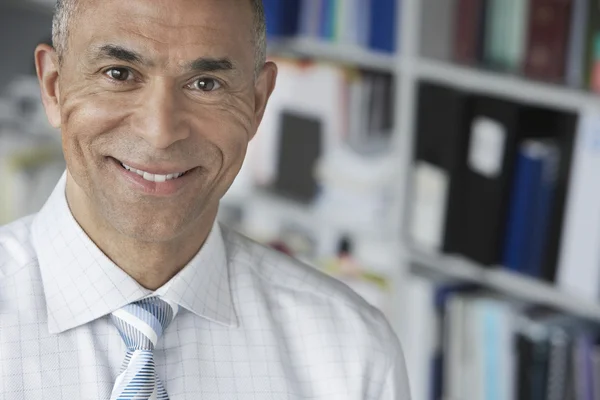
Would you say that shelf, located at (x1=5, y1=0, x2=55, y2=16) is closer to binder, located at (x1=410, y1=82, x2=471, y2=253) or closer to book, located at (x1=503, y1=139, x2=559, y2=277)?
binder, located at (x1=410, y1=82, x2=471, y2=253)

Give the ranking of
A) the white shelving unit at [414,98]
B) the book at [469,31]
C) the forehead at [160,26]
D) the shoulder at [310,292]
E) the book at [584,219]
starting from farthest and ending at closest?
1. the book at [469,31]
2. the white shelving unit at [414,98]
3. the book at [584,219]
4. the shoulder at [310,292]
5. the forehead at [160,26]

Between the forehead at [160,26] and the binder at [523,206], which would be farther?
the binder at [523,206]

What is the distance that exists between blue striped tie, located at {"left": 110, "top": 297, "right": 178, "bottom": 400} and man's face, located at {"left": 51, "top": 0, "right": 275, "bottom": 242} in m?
0.11

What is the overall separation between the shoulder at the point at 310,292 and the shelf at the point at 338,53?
4.70 ft

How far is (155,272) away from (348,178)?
1723mm

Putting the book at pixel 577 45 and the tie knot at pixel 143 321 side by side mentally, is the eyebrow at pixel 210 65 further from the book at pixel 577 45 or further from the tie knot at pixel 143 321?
the book at pixel 577 45

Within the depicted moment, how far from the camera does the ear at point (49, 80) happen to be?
4.63ft

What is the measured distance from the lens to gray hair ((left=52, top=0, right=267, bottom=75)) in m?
1.33

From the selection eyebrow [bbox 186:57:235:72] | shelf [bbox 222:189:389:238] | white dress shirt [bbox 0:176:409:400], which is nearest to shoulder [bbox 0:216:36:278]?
white dress shirt [bbox 0:176:409:400]

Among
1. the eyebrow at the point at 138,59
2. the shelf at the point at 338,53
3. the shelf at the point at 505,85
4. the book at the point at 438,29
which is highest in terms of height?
the eyebrow at the point at 138,59

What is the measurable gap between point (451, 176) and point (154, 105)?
63.9 inches

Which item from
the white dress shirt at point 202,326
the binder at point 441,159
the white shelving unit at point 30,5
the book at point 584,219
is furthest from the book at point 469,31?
the white shelving unit at point 30,5

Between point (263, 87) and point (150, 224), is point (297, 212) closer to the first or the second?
point (263, 87)

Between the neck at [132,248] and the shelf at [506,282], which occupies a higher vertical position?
the neck at [132,248]
